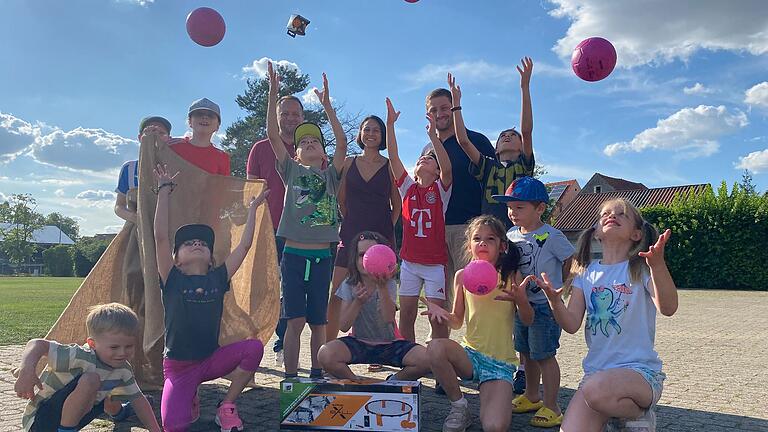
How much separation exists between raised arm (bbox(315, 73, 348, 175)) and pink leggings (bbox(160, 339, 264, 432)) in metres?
1.82

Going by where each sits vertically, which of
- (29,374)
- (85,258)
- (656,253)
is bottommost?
(29,374)

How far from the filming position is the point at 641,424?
11.2 feet

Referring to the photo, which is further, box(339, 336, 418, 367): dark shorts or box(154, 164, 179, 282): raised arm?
box(339, 336, 418, 367): dark shorts

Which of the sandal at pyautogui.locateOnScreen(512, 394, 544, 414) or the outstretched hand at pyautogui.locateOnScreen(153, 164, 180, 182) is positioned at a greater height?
the outstretched hand at pyautogui.locateOnScreen(153, 164, 180, 182)

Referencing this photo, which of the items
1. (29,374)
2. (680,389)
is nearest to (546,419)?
(680,389)

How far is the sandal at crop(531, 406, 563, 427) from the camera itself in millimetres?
4383

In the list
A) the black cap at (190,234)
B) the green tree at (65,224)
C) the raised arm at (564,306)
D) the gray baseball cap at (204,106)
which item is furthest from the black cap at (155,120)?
the green tree at (65,224)

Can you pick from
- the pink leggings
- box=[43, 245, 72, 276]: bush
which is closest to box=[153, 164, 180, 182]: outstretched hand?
the pink leggings

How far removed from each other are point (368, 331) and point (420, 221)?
1070 mm

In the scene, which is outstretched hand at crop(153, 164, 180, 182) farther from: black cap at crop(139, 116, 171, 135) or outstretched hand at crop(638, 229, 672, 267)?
outstretched hand at crop(638, 229, 672, 267)

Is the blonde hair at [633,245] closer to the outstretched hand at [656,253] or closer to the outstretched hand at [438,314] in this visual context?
the outstretched hand at [656,253]

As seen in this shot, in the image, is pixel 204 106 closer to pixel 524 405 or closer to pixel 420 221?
pixel 420 221

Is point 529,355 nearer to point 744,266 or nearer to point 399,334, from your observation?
point 399,334

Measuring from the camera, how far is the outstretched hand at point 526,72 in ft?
18.4
